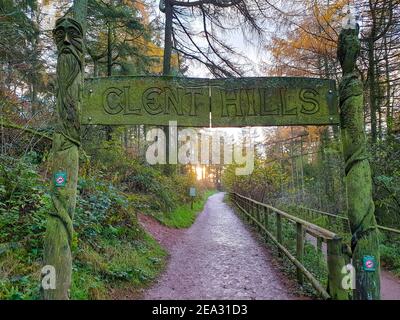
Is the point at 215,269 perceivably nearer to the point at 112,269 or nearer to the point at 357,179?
the point at 112,269

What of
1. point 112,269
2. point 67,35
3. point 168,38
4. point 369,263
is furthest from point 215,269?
point 168,38

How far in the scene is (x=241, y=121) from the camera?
131 inches

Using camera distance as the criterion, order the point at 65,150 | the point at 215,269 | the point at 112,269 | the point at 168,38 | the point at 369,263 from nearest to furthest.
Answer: the point at 369,263
the point at 65,150
the point at 112,269
the point at 215,269
the point at 168,38

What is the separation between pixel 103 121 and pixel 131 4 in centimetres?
Result: 1195

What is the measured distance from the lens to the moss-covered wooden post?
289cm

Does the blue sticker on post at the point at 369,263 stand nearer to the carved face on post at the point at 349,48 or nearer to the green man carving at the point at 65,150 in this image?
the carved face on post at the point at 349,48

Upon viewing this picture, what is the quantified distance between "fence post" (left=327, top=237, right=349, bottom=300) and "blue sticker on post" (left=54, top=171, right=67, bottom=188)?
3.11 m

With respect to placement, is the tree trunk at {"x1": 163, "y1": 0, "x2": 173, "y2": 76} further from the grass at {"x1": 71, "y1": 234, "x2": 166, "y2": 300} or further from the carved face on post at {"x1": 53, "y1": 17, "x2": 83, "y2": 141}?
the carved face on post at {"x1": 53, "y1": 17, "x2": 83, "y2": 141}

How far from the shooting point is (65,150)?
298 centimetres

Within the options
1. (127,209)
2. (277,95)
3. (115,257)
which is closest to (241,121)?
(277,95)

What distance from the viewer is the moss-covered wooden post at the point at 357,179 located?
9.48ft

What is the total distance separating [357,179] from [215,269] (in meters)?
3.84

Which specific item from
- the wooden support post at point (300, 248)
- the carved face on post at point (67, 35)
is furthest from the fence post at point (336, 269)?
the carved face on post at point (67, 35)
